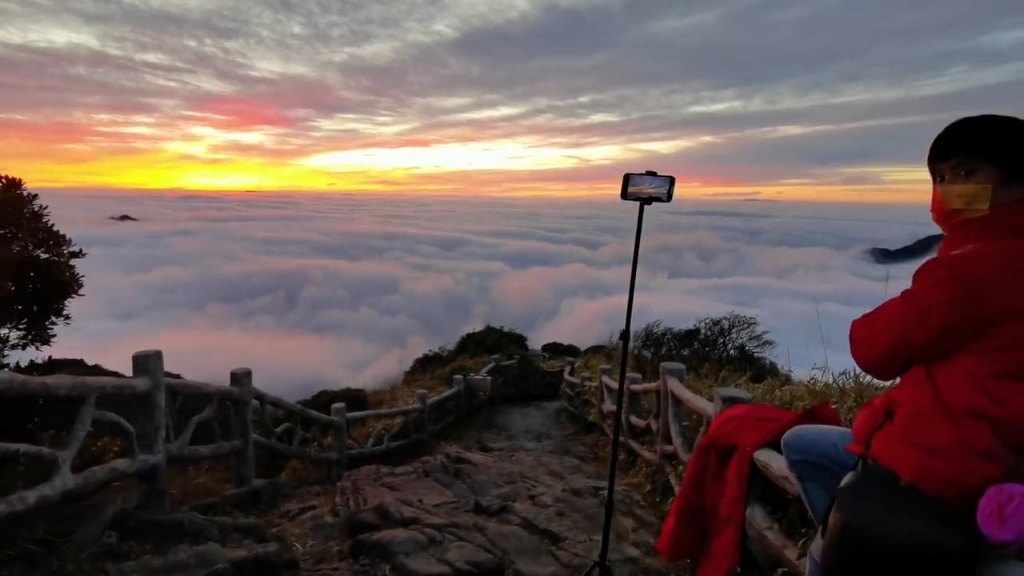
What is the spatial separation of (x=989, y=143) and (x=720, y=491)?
7.42 feet

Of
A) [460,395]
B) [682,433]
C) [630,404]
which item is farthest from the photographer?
[460,395]

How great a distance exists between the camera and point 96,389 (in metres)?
4.51

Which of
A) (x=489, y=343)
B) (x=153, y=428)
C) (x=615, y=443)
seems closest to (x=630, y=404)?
(x=615, y=443)

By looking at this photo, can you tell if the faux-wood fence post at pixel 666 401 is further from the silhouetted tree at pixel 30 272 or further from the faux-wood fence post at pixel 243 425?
the silhouetted tree at pixel 30 272

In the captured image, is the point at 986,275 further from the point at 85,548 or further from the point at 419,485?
the point at 419,485

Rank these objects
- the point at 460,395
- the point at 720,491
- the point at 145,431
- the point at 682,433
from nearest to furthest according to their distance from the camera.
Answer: the point at 720,491, the point at 145,431, the point at 682,433, the point at 460,395

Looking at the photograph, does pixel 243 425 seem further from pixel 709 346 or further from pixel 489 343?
pixel 489 343

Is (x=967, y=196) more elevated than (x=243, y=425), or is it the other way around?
(x=967, y=196)

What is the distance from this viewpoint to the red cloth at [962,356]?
6.06ft

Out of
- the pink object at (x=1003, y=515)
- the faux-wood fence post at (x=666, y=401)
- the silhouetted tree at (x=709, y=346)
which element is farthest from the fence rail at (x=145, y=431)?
the silhouetted tree at (x=709, y=346)

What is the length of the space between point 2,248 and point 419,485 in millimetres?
4424

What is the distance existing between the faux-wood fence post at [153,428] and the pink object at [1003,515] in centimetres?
507

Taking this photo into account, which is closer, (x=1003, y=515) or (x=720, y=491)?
(x=1003, y=515)

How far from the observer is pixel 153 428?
17.0 ft
